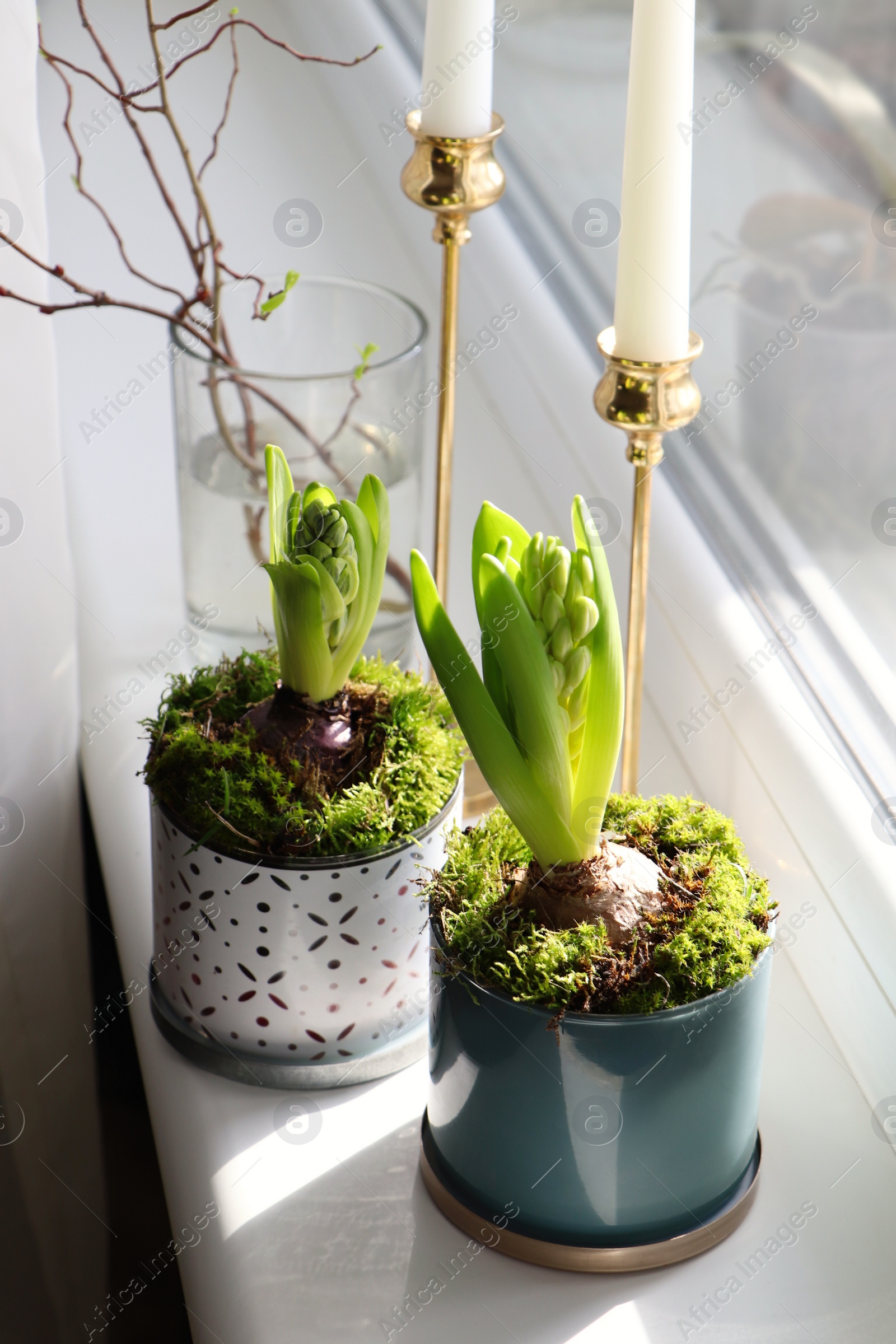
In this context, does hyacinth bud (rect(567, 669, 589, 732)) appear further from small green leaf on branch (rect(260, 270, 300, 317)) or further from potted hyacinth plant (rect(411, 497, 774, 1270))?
small green leaf on branch (rect(260, 270, 300, 317))

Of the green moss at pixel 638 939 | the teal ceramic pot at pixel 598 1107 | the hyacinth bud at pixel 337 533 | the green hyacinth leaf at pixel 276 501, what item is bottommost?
the teal ceramic pot at pixel 598 1107

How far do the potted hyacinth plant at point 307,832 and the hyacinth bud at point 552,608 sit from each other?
12cm

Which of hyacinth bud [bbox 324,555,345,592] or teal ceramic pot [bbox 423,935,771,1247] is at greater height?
hyacinth bud [bbox 324,555,345,592]

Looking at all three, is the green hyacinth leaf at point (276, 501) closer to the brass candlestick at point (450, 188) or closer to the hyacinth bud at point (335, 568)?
the hyacinth bud at point (335, 568)

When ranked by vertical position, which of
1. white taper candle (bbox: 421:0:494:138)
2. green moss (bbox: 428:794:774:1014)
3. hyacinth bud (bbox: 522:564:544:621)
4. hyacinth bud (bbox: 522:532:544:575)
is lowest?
green moss (bbox: 428:794:774:1014)

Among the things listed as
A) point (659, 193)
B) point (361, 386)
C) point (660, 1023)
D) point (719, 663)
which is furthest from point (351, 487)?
point (660, 1023)

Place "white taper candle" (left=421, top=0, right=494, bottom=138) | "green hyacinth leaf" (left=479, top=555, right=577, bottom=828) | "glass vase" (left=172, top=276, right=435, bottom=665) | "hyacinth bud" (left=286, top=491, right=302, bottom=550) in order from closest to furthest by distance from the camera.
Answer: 1. "green hyacinth leaf" (left=479, top=555, right=577, bottom=828)
2. "hyacinth bud" (left=286, top=491, right=302, bottom=550)
3. "white taper candle" (left=421, top=0, right=494, bottom=138)
4. "glass vase" (left=172, top=276, right=435, bottom=665)

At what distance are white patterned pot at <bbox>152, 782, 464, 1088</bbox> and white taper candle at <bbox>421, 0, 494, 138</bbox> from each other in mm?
355

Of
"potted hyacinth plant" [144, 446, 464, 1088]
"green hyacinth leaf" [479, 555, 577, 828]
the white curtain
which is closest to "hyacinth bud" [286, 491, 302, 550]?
"potted hyacinth plant" [144, 446, 464, 1088]

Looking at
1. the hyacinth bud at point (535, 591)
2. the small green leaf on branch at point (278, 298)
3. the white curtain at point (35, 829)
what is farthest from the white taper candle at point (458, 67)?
the hyacinth bud at point (535, 591)

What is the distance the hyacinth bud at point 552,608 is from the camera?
0.46m

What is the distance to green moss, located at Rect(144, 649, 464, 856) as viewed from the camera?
55 cm

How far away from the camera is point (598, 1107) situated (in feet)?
1.55

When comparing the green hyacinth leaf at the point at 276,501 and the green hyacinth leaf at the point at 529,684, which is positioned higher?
the green hyacinth leaf at the point at 276,501
